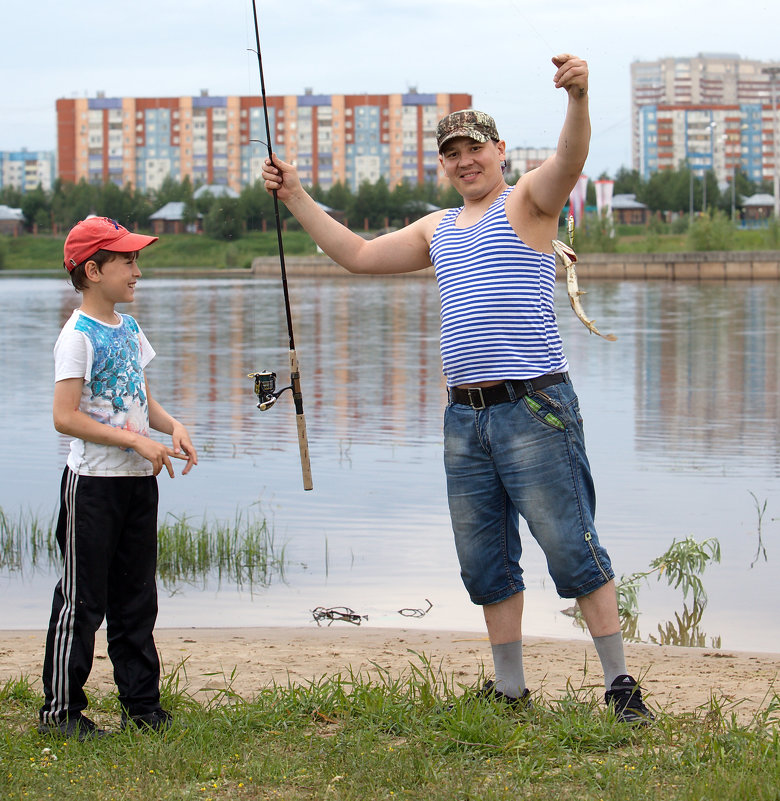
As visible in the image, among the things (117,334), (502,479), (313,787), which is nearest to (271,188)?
(117,334)

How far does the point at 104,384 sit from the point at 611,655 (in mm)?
1753

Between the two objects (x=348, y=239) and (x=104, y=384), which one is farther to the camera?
(x=348, y=239)

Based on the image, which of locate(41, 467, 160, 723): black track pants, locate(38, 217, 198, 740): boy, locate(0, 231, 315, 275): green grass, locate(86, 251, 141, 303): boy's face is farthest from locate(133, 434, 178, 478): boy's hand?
locate(0, 231, 315, 275): green grass

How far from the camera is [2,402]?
1516 centimetres

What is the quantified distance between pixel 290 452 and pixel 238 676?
6.56m

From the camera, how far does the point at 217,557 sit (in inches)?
279

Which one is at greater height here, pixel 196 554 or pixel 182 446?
pixel 182 446

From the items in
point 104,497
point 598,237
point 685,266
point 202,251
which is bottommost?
point 104,497

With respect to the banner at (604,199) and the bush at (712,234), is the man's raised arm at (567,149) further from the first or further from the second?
the banner at (604,199)

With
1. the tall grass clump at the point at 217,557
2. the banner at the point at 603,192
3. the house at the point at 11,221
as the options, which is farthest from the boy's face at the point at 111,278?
the house at the point at 11,221

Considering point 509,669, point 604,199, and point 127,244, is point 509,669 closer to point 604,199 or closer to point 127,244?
point 127,244

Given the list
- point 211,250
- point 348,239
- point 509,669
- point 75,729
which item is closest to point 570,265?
point 348,239

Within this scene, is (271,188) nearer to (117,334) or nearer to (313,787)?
(117,334)

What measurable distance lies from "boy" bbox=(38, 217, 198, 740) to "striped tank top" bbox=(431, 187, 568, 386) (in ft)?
3.10
